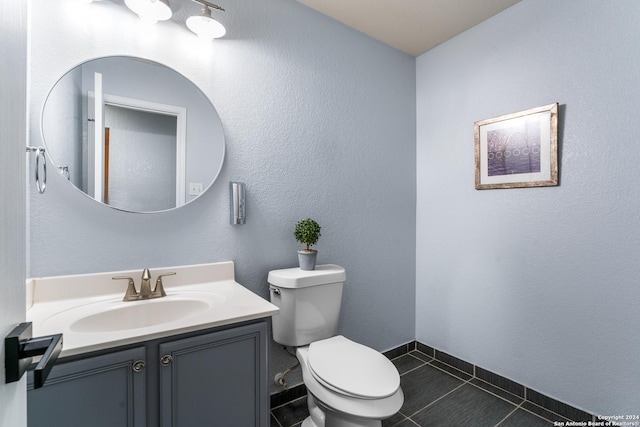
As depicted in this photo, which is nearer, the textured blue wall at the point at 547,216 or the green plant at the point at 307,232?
the textured blue wall at the point at 547,216

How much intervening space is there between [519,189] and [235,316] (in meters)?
1.81

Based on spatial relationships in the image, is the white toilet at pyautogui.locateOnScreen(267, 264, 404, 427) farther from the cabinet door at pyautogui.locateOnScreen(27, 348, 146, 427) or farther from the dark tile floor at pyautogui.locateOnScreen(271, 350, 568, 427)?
the cabinet door at pyautogui.locateOnScreen(27, 348, 146, 427)

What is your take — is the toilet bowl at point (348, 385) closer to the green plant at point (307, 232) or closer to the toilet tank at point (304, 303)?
the toilet tank at point (304, 303)

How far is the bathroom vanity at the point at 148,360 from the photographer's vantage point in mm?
859

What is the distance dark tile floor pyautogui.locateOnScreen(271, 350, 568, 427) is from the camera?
1.66 m

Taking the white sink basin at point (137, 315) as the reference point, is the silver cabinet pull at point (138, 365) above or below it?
below

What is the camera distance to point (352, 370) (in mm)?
1355

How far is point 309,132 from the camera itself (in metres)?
1.91

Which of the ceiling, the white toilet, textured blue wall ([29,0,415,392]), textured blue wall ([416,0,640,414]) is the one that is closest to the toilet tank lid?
the white toilet

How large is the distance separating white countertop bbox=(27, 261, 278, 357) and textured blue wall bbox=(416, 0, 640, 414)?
1.57 meters

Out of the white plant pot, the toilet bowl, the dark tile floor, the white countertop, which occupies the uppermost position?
the white plant pot

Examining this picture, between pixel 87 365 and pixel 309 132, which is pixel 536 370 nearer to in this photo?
pixel 309 132

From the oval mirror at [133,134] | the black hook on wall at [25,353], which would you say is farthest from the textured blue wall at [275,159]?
the black hook on wall at [25,353]

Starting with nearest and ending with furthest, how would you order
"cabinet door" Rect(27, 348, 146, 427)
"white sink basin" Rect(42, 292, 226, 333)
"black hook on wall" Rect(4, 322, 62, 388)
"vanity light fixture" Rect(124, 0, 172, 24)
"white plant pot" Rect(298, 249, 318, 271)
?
"black hook on wall" Rect(4, 322, 62, 388), "cabinet door" Rect(27, 348, 146, 427), "white sink basin" Rect(42, 292, 226, 333), "vanity light fixture" Rect(124, 0, 172, 24), "white plant pot" Rect(298, 249, 318, 271)
